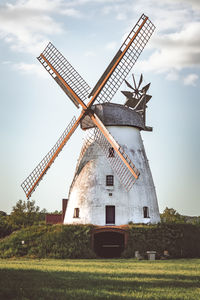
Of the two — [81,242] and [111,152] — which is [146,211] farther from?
[81,242]

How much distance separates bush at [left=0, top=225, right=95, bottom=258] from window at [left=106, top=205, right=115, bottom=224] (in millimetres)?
2533

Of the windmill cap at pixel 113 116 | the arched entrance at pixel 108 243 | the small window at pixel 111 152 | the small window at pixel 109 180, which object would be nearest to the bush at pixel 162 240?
the small window at pixel 109 180

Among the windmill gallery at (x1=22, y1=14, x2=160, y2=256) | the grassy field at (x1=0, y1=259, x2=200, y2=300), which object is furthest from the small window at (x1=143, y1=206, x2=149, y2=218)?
the grassy field at (x1=0, y1=259, x2=200, y2=300)

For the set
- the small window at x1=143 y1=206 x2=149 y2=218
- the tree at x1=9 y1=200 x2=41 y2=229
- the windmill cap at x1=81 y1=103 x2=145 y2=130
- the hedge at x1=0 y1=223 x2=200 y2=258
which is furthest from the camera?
the tree at x1=9 y1=200 x2=41 y2=229

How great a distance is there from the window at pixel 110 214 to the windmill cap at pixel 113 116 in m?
5.36

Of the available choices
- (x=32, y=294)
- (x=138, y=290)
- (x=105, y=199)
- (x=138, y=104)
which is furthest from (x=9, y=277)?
(x=138, y=104)

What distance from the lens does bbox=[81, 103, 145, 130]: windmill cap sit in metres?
29.4

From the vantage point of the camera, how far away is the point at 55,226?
87.1 ft

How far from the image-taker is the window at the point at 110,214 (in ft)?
93.2

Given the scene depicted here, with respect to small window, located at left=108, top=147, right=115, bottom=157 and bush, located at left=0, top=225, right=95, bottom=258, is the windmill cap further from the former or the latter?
bush, located at left=0, top=225, right=95, bottom=258

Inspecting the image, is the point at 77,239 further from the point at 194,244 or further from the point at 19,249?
the point at 194,244

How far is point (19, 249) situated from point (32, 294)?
16308 mm

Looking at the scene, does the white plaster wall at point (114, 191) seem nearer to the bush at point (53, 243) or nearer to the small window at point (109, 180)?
the small window at point (109, 180)

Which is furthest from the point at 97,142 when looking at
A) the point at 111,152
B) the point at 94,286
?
the point at 94,286
